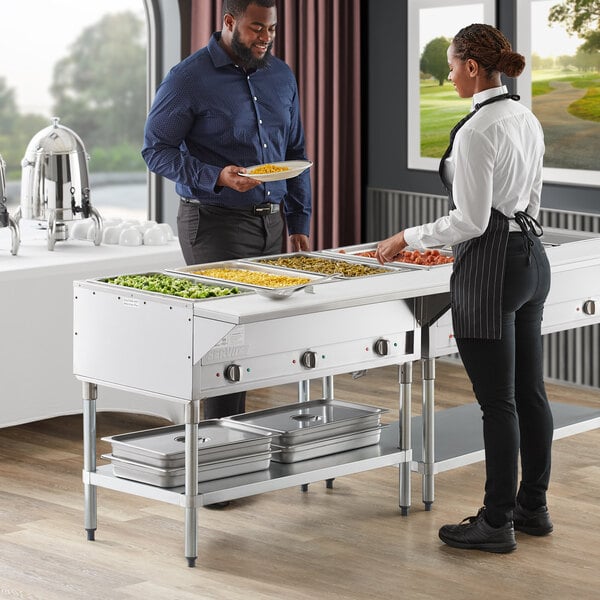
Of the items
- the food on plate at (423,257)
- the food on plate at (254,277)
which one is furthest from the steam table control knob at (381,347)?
the food on plate at (423,257)

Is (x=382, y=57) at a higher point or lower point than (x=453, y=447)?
higher

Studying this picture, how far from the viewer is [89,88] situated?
1916 cm

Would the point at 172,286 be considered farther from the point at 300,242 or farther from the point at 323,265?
the point at 300,242

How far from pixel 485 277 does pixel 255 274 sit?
71cm

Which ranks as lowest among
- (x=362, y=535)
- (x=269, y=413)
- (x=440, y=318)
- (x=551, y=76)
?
(x=362, y=535)

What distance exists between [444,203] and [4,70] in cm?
1405

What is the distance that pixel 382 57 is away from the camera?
22.8ft

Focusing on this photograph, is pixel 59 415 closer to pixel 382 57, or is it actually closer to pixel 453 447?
pixel 453 447

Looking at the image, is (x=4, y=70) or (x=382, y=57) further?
(x=4, y=70)

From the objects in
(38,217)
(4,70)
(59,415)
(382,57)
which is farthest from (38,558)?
(4,70)

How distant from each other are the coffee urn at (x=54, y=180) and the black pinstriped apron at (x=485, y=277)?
1949 mm

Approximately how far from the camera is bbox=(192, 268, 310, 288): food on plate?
12.7ft

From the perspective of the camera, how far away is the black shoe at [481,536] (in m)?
3.89

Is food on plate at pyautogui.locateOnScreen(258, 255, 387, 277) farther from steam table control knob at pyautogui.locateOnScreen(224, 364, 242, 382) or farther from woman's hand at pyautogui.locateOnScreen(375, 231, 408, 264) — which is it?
steam table control knob at pyautogui.locateOnScreen(224, 364, 242, 382)
